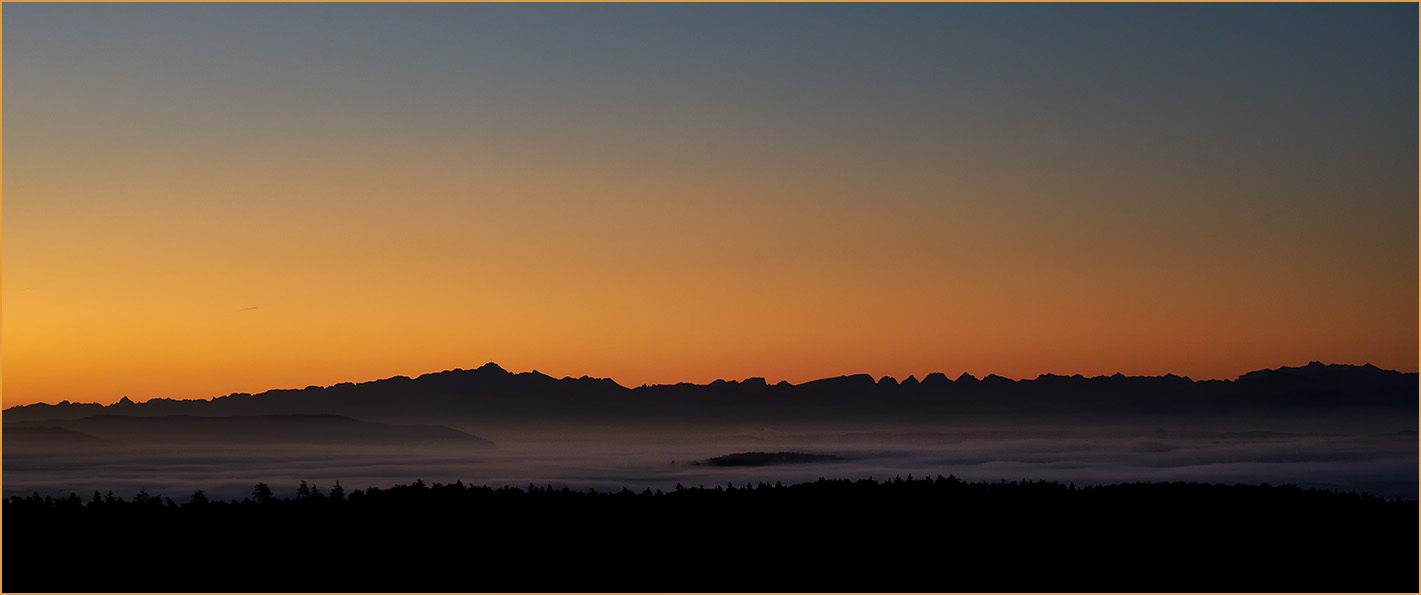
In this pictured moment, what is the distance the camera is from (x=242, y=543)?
27.3 m

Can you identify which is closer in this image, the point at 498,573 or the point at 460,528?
the point at 498,573

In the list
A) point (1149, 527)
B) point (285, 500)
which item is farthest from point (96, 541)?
point (1149, 527)

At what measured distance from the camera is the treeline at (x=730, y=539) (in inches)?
987

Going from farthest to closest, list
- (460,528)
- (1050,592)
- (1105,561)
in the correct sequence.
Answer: (460,528) < (1105,561) < (1050,592)

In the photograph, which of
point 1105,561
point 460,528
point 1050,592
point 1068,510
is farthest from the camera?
point 1068,510

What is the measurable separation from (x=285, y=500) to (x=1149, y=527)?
64.9ft

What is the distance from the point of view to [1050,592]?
24422 millimetres

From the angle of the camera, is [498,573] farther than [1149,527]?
No

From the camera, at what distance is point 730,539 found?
90.7 feet

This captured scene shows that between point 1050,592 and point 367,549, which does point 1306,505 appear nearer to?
point 1050,592

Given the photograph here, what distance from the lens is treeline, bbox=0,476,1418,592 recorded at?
25.1 m

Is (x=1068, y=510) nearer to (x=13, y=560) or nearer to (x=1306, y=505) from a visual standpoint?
(x=1306, y=505)

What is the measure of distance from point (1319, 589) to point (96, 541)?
24738 mm

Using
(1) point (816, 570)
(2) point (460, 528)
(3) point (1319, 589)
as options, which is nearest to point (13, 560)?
(2) point (460, 528)
